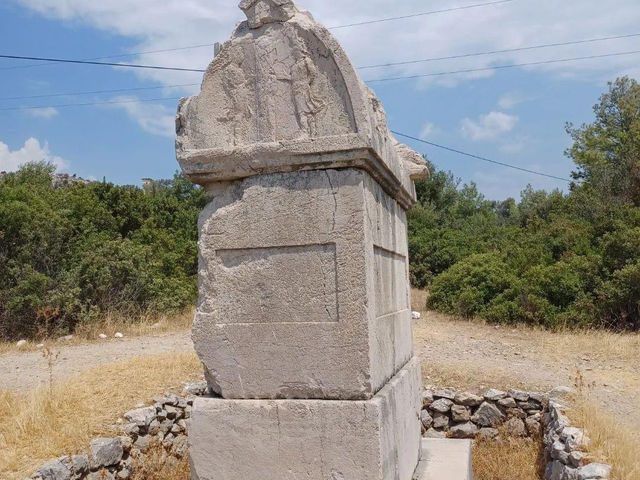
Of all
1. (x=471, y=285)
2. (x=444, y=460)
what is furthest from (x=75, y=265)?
(x=444, y=460)

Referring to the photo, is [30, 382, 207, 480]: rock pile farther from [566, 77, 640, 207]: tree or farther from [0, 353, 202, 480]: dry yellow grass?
[566, 77, 640, 207]: tree

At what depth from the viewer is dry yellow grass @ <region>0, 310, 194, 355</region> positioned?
1025cm

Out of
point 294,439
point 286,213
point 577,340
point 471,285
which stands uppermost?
point 286,213

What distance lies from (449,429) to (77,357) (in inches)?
203

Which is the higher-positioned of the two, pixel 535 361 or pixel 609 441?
pixel 535 361

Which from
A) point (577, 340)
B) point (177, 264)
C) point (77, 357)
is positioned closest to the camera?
point (77, 357)

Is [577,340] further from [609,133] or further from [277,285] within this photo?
[609,133]

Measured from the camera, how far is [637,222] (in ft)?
40.3

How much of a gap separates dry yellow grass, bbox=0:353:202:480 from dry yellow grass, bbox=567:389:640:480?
423 cm

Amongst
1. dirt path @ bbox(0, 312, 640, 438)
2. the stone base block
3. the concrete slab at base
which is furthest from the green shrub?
the stone base block

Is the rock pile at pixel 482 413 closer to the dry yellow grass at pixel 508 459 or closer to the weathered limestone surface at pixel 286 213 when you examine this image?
the dry yellow grass at pixel 508 459

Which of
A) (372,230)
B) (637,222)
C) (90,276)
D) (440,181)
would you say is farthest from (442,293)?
(440,181)

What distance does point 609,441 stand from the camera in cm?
523

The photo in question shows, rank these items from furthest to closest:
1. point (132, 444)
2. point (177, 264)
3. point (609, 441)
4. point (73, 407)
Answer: point (177, 264), point (73, 407), point (132, 444), point (609, 441)
